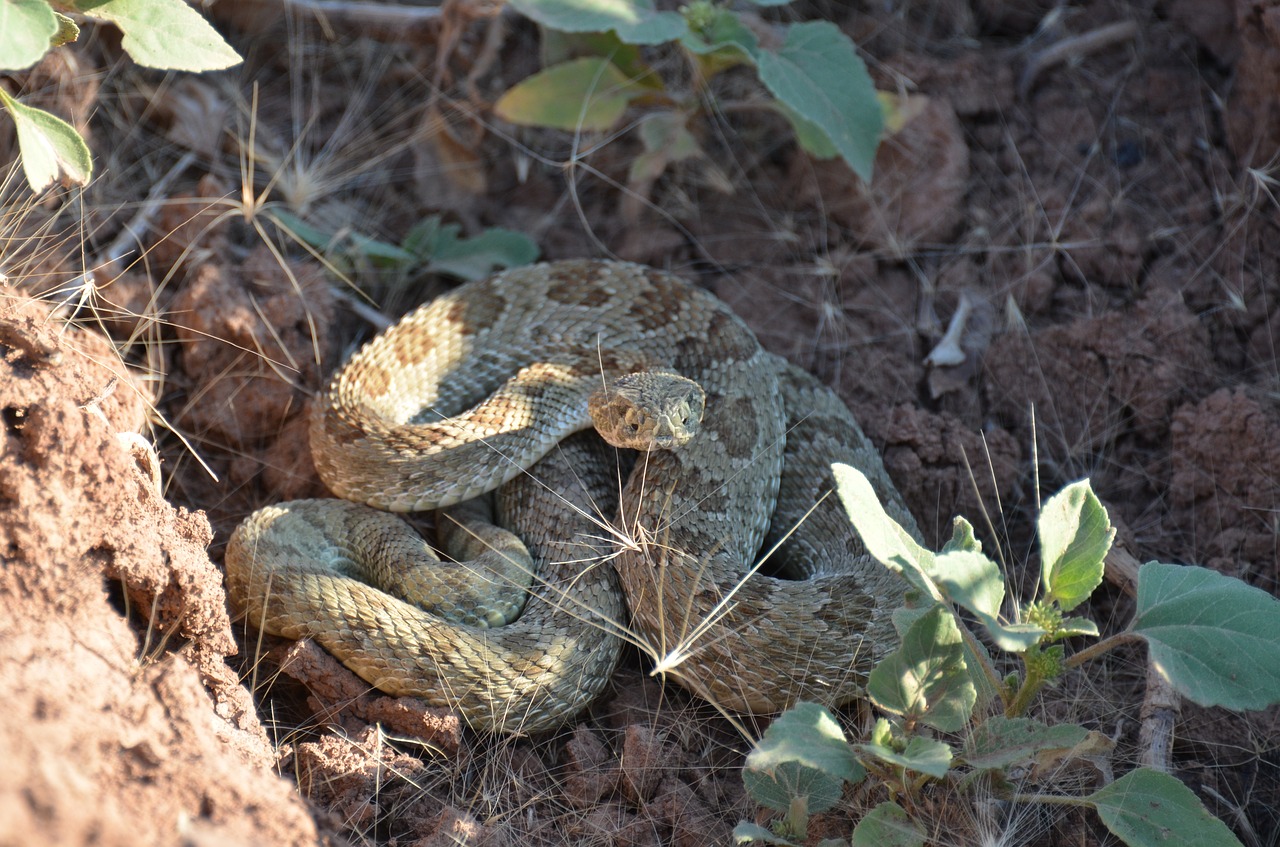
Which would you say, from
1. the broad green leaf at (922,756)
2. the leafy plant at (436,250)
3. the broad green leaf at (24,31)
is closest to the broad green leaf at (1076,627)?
the broad green leaf at (922,756)

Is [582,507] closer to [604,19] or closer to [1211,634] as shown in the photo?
[604,19]

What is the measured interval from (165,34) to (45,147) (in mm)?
555

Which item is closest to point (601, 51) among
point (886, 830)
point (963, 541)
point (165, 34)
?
point (165, 34)

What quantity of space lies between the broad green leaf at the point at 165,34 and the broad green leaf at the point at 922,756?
302 cm

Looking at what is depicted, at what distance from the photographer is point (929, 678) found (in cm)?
302

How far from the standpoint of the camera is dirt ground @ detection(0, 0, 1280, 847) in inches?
120

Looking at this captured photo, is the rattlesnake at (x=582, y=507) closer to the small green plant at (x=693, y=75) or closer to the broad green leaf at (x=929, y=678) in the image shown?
the broad green leaf at (x=929, y=678)

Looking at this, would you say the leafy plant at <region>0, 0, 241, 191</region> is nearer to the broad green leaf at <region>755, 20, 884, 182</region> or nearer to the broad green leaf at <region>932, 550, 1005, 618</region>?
the broad green leaf at <region>755, 20, 884, 182</region>

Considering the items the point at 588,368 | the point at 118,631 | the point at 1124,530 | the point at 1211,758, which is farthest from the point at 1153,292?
the point at 118,631

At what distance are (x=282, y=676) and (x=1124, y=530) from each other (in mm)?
3346

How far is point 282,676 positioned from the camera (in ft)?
12.5

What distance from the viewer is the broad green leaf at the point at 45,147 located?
3377 mm

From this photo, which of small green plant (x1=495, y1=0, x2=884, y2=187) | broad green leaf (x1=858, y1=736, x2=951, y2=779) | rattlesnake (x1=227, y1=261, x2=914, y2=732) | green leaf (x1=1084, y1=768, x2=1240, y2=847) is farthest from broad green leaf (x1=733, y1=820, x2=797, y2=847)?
small green plant (x1=495, y1=0, x2=884, y2=187)

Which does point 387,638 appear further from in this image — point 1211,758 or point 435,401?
point 1211,758
